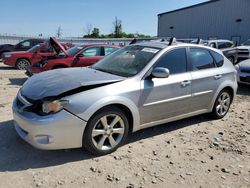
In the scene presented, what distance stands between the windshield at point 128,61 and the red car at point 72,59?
177 inches

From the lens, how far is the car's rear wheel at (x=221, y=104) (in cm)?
555

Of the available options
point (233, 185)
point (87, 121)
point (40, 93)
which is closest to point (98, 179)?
point (87, 121)

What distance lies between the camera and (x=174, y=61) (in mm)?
4711

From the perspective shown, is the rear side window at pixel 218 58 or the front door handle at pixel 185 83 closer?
the front door handle at pixel 185 83

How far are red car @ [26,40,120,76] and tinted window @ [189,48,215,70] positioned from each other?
16.7ft

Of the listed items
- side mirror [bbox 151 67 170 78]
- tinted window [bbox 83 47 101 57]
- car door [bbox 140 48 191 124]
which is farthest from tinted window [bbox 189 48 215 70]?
tinted window [bbox 83 47 101 57]

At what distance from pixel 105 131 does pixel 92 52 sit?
6361 mm

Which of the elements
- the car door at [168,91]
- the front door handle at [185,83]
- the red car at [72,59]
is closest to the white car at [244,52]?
the red car at [72,59]

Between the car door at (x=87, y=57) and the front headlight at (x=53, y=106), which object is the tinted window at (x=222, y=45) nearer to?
the car door at (x=87, y=57)

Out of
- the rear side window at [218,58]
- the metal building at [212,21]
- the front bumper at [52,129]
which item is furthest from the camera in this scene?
the metal building at [212,21]

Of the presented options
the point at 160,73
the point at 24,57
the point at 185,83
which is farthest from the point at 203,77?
the point at 24,57

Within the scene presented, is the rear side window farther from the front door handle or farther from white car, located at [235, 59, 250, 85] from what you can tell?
white car, located at [235, 59, 250, 85]

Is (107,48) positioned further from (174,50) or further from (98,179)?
(98,179)

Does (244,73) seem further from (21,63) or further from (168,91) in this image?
(21,63)
